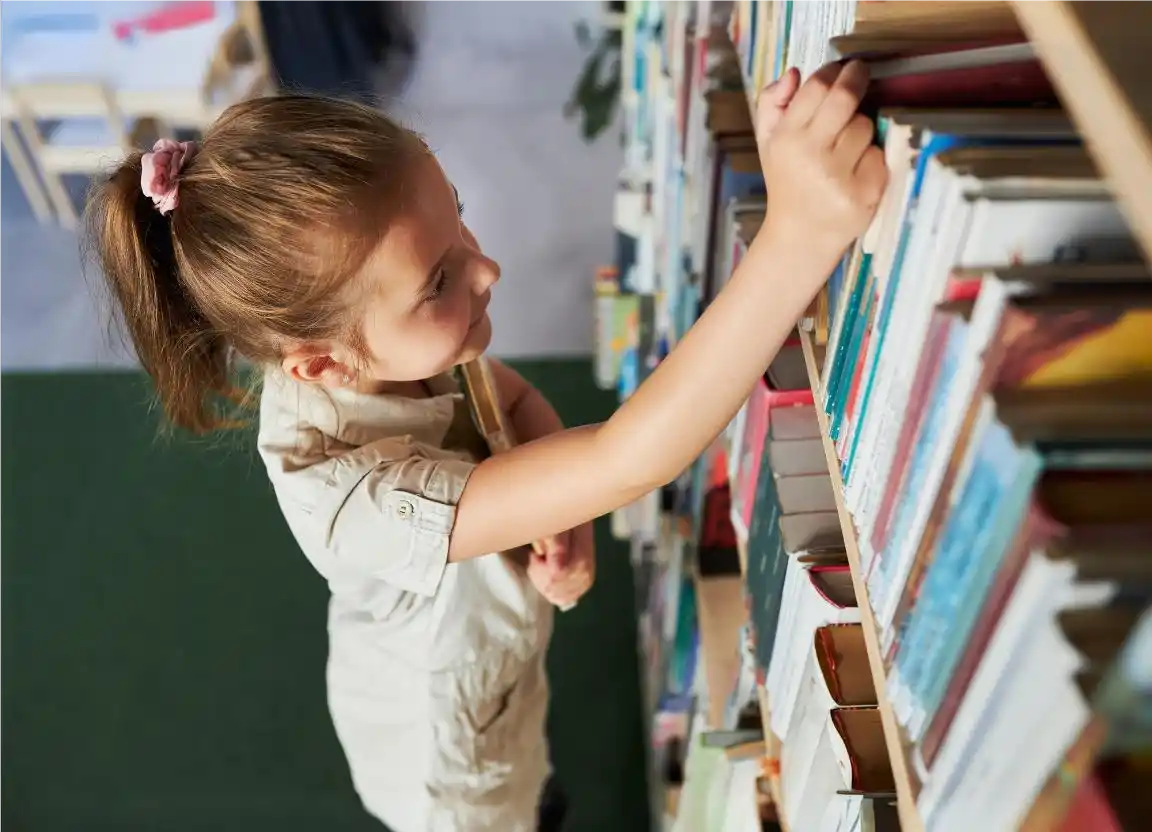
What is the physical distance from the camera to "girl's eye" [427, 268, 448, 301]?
0.83 meters

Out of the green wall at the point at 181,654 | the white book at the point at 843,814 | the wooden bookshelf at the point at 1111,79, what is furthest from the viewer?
the green wall at the point at 181,654

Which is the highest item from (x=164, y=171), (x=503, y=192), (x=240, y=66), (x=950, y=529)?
(x=240, y=66)

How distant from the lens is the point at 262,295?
819mm

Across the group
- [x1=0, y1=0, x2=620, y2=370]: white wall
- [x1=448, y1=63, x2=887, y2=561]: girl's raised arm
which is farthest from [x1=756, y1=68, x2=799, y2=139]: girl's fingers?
[x1=0, y1=0, x2=620, y2=370]: white wall

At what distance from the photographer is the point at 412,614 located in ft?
3.34

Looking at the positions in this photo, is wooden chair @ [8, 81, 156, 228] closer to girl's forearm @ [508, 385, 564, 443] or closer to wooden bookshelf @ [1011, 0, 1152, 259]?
girl's forearm @ [508, 385, 564, 443]

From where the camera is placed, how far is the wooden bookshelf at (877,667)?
0.51 meters

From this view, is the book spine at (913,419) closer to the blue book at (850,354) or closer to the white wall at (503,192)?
the blue book at (850,354)

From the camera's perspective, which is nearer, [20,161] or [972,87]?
→ [972,87]

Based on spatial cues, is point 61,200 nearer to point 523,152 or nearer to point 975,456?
point 523,152

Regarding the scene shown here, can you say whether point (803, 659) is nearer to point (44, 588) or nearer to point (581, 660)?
point (581, 660)

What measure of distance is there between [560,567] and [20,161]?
257cm

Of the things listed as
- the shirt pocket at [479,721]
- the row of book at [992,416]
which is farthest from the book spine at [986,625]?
the shirt pocket at [479,721]

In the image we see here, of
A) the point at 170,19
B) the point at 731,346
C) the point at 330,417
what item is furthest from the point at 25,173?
the point at 731,346
